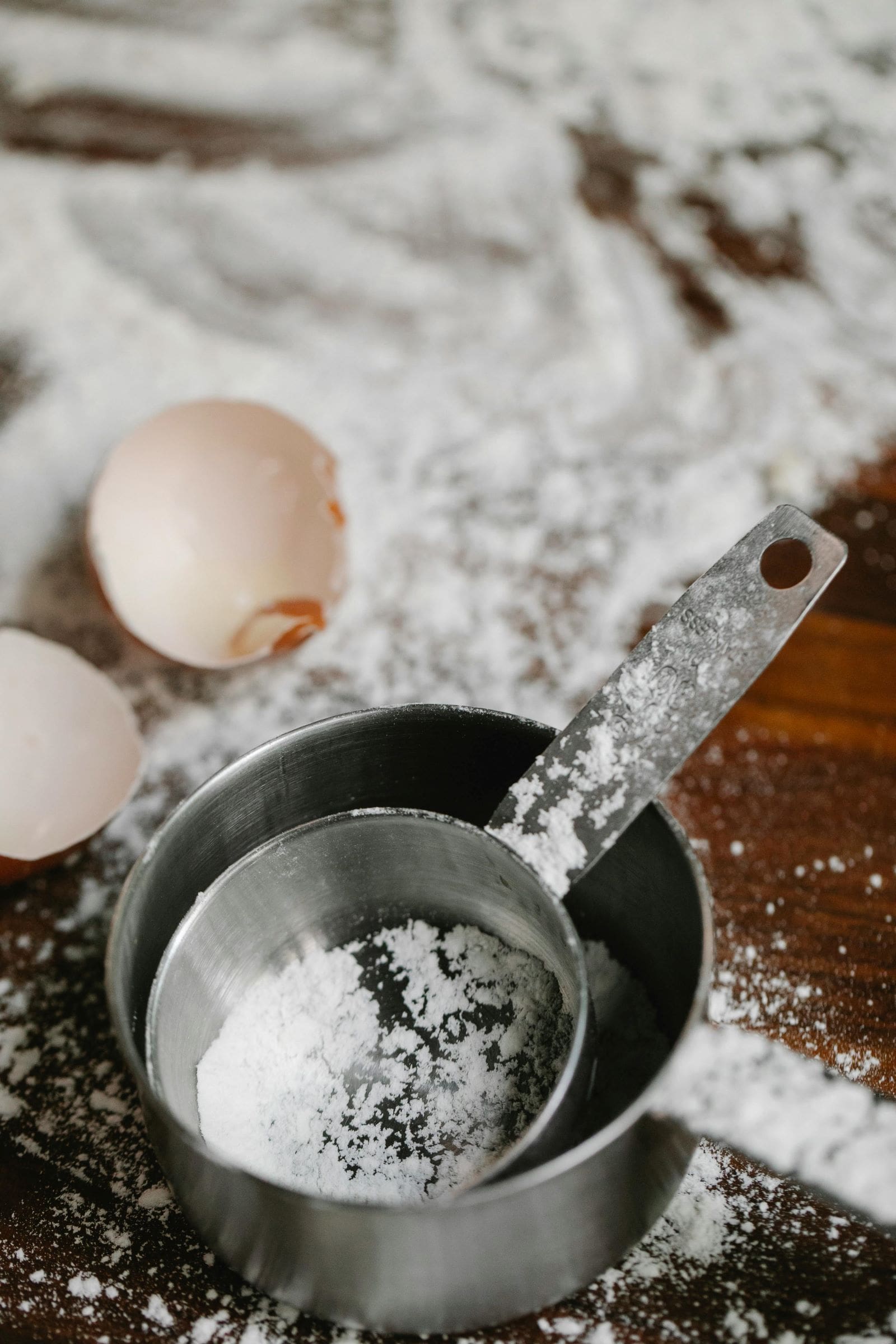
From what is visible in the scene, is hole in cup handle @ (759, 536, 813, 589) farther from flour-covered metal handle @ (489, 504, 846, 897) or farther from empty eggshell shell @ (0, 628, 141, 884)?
empty eggshell shell @ (0, 628, 141, 884)

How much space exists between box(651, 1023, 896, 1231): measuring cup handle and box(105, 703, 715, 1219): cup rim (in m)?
0.08

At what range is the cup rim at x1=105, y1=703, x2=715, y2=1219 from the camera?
342mm

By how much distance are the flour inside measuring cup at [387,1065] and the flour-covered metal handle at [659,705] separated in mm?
82

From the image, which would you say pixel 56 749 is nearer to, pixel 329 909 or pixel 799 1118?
pixel 329 909

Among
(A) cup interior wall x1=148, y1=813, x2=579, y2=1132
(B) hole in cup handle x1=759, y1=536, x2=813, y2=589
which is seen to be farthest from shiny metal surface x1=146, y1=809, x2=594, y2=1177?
(B) hole in cup handle x1=759, y1=536, x2=813, y2=589

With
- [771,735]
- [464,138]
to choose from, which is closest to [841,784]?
[771,735]

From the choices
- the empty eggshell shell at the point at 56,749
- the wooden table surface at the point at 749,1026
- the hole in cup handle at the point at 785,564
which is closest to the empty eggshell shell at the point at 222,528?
the empty eggshell shell at the point at 56,749

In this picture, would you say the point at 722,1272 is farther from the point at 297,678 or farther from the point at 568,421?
the point at 568,421

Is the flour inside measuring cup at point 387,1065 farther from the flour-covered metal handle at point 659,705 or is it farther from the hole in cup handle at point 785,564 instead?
the hole in cup handle at point 785,564

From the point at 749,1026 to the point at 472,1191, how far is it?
22cm

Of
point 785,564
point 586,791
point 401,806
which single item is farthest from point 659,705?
point 785,564

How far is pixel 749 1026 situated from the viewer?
526mm

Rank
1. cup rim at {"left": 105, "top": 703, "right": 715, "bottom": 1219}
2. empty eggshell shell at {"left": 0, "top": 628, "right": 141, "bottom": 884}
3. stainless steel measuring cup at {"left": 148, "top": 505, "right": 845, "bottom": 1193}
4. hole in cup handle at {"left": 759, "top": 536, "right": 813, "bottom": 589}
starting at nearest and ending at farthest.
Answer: cup rim at {"left": 105, "top": 703, "right": 715, "bottom": 1219}
stainless steel measuring cup at {"left": 148, "top": 505, "right": 845, "bottom": 1193}
empty eggshell shell at {"left": 0, "top": 628, "right": 141, "bottom": 884}
hole in cup handle at {"left": 759, "top": 536, "right": 813, "bottom": 589}

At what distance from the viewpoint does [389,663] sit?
68 cm
